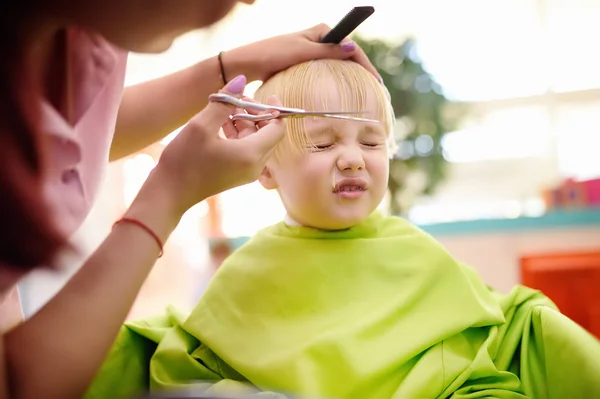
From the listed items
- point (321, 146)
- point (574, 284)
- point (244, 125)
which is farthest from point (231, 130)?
point (574, 284)

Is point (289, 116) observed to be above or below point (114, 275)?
above

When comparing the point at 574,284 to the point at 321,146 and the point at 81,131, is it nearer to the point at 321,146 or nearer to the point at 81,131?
the point at 321,146

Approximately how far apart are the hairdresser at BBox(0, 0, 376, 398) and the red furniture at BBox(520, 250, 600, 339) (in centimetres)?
95

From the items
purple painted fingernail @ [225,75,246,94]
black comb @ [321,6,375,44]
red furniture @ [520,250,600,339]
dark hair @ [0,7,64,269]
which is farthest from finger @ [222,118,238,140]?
red furniture @ [520,250,600,339]

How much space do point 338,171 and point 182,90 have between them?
14.2 inches

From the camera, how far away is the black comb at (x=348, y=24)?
3.10ft

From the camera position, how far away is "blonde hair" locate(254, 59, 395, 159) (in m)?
0.94

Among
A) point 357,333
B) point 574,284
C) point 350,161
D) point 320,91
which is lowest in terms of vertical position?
point 574,284

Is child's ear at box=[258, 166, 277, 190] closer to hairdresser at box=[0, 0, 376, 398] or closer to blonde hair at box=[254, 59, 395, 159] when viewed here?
blonde hair at box=[254, 59, 395, 159]

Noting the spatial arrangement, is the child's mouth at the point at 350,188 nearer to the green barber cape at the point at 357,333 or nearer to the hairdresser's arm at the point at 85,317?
the green barber cape at the point at 357,333

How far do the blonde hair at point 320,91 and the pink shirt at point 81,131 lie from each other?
258mm

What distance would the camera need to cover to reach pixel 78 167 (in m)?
0.73

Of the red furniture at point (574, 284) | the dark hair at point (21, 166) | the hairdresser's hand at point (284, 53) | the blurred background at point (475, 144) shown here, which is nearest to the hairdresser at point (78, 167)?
the dark hair at point (21, 166)

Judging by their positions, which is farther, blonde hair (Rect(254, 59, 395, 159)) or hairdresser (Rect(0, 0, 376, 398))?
blonde hair (Rect(254, 59, 395, 159))
